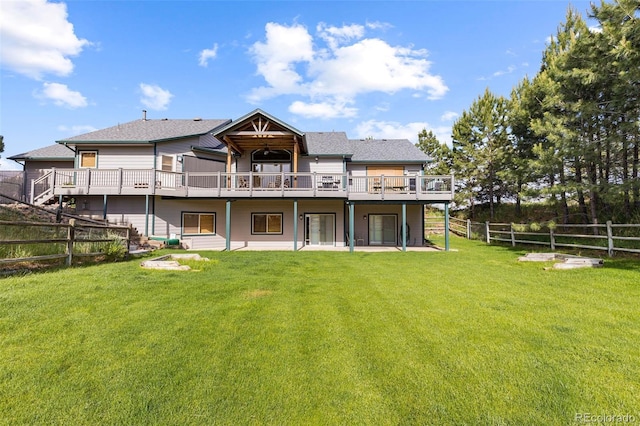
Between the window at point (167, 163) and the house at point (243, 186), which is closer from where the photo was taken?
the house at point (243, 186)

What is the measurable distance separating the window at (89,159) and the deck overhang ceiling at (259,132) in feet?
23.2

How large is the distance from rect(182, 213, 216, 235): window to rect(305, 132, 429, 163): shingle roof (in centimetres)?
668

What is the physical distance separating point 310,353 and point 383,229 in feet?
48.7

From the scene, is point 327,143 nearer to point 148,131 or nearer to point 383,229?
point 383,229

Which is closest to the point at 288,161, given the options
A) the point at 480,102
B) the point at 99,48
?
the point at 99,48

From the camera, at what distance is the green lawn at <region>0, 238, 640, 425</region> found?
240cm

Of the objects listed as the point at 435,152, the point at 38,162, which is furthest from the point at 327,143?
the point at 435,152

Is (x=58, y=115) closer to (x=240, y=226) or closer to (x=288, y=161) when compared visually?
(x=240, y=226)

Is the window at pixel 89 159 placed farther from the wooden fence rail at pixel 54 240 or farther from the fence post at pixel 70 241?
the fence post at pixel 70 241

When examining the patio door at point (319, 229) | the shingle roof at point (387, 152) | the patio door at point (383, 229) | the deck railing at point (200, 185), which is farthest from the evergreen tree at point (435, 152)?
the patio door at point (319, 229)

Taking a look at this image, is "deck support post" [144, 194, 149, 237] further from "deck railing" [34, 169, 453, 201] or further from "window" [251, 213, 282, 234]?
"window" [251, 213, 282, 234]

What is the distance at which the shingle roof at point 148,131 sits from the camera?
15.4m

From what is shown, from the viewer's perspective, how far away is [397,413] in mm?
2373

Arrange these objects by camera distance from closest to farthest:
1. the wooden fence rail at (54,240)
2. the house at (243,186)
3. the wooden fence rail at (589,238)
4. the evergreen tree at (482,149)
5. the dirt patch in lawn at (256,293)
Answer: the dirt patch in lawn at (256,293), the wooden fence rail at (54,240), the wooden fence rail at (589,238), the house at (243,186), the evergreen tree at (482,149)
